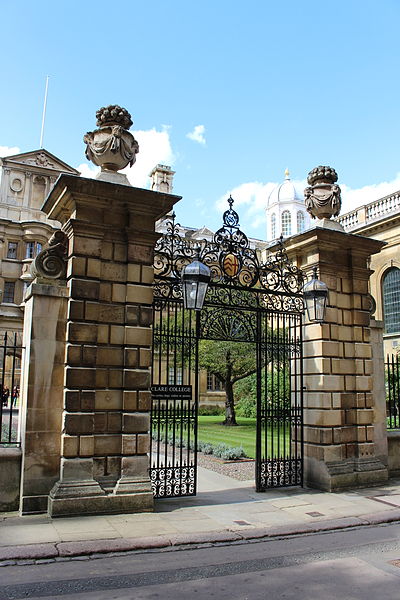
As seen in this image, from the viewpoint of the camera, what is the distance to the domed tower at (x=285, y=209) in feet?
225

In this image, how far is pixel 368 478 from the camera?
1090 centimetres

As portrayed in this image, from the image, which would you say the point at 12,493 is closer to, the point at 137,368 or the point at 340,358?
the point at 137,368

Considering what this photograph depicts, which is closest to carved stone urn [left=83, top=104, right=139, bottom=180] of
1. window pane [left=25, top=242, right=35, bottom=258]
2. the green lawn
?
the green lawn

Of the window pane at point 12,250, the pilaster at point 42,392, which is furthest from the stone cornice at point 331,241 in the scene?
the window pane at point 12,250

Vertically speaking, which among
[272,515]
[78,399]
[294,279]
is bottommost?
[272,515]

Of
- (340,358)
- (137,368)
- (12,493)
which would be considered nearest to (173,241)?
(137,368)

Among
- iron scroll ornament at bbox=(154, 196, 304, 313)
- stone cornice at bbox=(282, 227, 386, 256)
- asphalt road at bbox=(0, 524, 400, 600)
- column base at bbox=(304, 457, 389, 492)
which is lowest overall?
asphalt road at bbox=(0, 524, 400, 600)

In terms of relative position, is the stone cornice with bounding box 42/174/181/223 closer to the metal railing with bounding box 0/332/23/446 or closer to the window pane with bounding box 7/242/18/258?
the metal railing with bounding box 0/332/23/446

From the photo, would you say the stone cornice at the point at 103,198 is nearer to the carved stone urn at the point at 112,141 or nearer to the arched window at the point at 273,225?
the carved stone urn at the point at 112,141

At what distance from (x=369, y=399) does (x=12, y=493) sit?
7.41 m

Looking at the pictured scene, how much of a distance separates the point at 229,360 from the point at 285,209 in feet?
148

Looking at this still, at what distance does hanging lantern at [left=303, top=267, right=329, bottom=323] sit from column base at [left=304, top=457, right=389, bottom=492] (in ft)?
A: 9.75

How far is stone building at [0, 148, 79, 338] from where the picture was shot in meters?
45.6

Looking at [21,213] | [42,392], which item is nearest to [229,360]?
[42,392]
